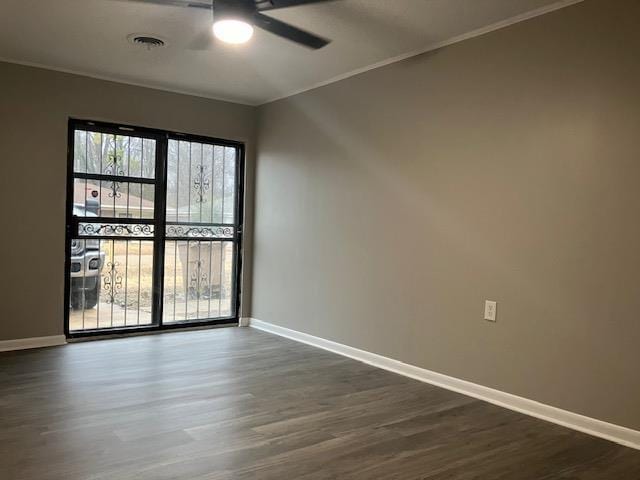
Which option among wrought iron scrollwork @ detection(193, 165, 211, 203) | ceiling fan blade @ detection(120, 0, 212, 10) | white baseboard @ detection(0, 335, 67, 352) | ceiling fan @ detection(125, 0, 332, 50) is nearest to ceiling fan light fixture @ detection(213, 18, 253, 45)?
ceiling fan @ detection(125, 0, 332, 50)

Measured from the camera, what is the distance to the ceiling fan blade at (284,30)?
2.69 meters

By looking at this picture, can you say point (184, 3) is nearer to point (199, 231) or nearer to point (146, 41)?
point (146, 41)

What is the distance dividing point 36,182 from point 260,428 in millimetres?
2902

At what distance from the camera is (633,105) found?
8.73 ft

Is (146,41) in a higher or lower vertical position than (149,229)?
higher

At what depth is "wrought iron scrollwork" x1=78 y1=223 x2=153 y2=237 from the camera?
182 inches

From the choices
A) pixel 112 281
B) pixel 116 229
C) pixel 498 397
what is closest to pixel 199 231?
pixel 116 229

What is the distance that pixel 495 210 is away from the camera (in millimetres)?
3277

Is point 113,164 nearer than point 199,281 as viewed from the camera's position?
Yes

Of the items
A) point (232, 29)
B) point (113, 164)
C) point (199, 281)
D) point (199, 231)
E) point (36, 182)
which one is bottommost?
point (199, 281)

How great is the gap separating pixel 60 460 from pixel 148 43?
263 centimetres

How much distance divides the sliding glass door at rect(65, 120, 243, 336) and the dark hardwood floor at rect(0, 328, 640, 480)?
894mm

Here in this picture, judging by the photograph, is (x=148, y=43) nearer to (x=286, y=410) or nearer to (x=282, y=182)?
(x=282, y=182)

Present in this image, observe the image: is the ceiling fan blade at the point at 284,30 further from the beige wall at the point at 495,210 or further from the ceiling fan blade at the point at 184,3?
the beige wall at the point at 495,210
